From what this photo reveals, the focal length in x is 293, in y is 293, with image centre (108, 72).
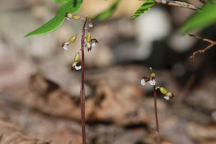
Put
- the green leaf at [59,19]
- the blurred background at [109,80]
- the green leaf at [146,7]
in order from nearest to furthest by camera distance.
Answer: the green leaf at [59,19]
the green leaf at [146,7]
the blurred background at [109,80]

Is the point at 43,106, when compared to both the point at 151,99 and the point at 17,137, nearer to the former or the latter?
the point at 17,137

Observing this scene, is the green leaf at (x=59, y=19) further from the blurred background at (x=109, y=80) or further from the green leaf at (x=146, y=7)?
the blurred background at (x=109, y=80)

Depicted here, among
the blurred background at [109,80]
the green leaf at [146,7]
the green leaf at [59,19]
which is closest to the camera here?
the green leaf at [59,19]

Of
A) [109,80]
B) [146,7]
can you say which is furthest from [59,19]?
[109,80]

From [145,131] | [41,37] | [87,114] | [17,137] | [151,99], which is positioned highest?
[41,37]

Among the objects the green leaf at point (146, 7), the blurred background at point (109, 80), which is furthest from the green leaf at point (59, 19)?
the blurred background at point (109, 80)

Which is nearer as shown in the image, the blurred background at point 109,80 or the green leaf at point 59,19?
the green leaf at point 59,19

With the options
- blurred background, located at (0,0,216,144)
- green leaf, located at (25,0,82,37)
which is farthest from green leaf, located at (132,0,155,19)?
blurred background, located at (0,0,216,144)

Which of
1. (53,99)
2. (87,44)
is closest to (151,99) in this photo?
(53,99)
